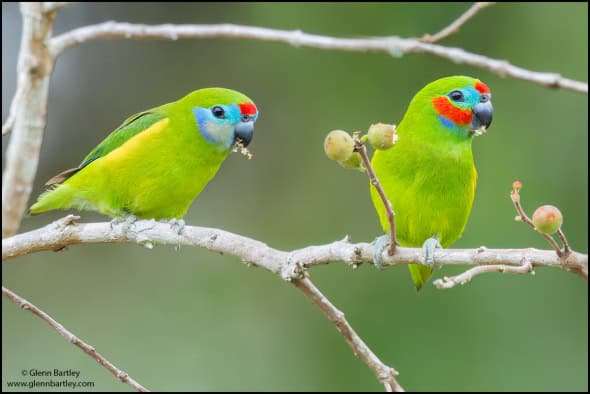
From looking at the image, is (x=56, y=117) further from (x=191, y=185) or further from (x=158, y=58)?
(x=191, y=185)

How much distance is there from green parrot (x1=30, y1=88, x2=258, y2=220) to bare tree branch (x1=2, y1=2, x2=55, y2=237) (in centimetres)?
13

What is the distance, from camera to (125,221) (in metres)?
3.11

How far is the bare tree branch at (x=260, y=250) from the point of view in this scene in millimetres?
1946

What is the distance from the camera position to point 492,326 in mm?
6953

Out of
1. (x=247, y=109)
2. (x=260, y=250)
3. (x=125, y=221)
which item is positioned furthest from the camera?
(x=125, y=221)

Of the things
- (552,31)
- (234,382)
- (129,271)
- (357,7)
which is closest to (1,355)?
(129,271)

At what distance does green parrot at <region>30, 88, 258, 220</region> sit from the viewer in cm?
325

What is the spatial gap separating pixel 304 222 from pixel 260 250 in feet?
19.2

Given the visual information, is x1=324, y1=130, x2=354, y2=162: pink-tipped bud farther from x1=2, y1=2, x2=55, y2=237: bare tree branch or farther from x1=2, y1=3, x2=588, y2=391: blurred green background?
x1=2, y1=3, x2=588, y2=391: blurred green background

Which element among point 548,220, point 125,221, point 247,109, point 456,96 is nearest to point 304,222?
point 125,221

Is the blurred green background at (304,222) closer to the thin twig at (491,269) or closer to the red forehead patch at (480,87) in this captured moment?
the red forehead patch at (480,87)

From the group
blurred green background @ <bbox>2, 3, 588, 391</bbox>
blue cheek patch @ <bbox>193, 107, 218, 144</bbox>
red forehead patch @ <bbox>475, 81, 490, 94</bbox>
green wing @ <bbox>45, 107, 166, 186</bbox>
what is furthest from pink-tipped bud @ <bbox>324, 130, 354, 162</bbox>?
blurred green background @ <bbox>2, 3, 588, 391</bbox>

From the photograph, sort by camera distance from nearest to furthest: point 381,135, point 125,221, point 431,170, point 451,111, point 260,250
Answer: point 381,135
point 260,250
point 451,111
point 431,170
point 125,221

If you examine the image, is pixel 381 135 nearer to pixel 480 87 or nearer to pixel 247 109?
Result: pixel 480 87
